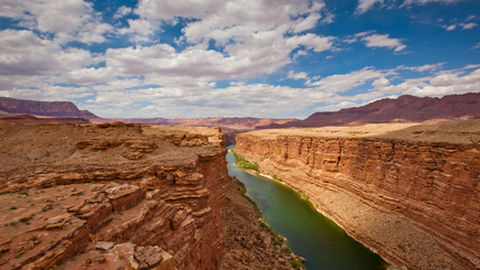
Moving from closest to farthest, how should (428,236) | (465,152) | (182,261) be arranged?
(182,261), (465,152), (428,236)

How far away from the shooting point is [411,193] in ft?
66.4

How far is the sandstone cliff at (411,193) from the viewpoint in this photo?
15617 mm

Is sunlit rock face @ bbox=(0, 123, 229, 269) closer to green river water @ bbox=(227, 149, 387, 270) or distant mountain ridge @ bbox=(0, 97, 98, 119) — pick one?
green river water @ bbox=(227, 149, 387, 270)

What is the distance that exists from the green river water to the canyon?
155 inches

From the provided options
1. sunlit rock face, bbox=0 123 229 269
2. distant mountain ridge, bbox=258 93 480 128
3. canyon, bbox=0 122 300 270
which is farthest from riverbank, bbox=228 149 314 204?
distant mountain ridge, bbox=258 93 480 128

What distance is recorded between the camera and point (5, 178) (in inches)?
318

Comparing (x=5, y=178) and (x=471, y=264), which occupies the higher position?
(x=5, y=178)

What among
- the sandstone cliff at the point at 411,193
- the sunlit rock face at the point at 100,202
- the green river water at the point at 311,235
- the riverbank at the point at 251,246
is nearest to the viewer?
the sunlit rock face at the point at 100,202

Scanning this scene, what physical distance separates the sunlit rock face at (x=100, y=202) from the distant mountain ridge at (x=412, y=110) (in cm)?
11067

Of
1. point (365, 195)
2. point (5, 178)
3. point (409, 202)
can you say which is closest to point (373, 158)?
point (365, 195)

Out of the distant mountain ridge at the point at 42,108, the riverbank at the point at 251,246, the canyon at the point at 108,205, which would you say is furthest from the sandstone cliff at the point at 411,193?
the distant mountain ridge at the point at 42,108

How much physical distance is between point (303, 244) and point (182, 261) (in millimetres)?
17747

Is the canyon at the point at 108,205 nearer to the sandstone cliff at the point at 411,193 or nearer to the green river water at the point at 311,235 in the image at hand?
the green river water at the point at 311,235

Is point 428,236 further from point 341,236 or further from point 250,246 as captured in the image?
point 250,246
